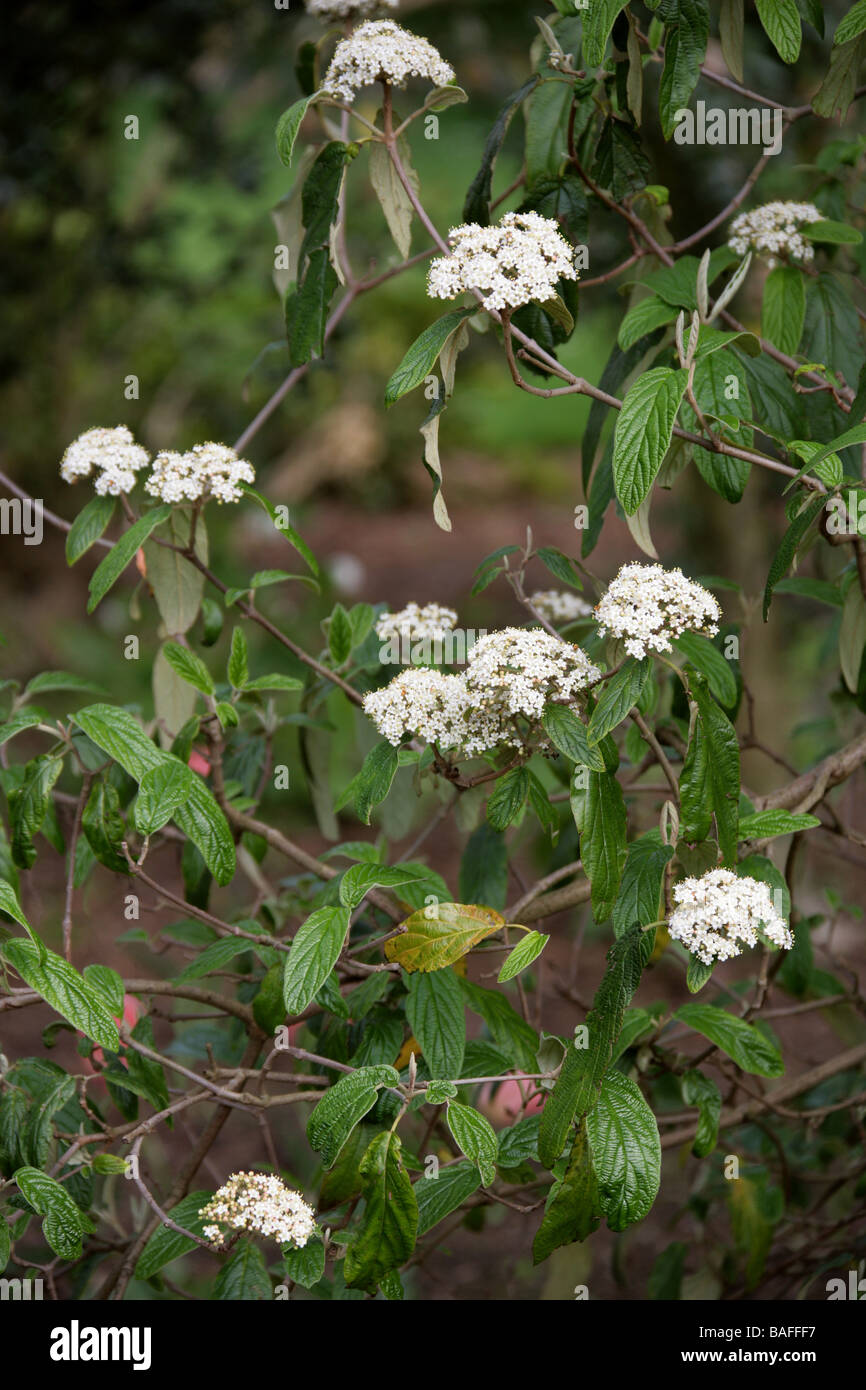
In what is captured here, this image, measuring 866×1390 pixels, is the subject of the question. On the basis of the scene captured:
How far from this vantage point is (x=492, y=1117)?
2346 mm

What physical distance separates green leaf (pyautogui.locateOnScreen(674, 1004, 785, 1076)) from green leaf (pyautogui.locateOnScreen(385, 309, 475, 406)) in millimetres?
714

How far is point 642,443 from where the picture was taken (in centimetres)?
109

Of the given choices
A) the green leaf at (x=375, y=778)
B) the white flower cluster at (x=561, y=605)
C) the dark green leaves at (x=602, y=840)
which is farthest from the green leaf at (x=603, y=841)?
the white flower cluster at (x=561, y=605)

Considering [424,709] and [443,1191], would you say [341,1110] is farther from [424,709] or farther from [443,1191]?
[424,709]

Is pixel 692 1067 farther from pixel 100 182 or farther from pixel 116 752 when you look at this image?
pixel 100 182

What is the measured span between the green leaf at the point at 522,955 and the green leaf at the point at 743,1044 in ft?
0.79

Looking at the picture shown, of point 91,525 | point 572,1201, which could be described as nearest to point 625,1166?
point 572,1201

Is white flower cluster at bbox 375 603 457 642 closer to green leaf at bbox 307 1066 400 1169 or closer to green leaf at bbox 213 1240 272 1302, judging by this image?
green leaf at bbox 307 1066 400 1169

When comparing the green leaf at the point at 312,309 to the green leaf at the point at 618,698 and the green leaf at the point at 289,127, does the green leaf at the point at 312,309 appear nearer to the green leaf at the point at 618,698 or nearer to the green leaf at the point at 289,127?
the green leaf at the point at 289,127

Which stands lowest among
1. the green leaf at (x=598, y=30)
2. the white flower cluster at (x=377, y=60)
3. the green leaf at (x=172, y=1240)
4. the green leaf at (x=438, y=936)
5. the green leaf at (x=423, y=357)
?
the green leaf at (x=172, y=1240)

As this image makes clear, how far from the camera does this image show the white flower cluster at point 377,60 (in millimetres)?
1238

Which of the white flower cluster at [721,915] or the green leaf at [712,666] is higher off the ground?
the green leaf at [712,666]

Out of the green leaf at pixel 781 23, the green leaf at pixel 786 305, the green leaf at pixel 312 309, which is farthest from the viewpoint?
the green leaf at pixel 786 305
